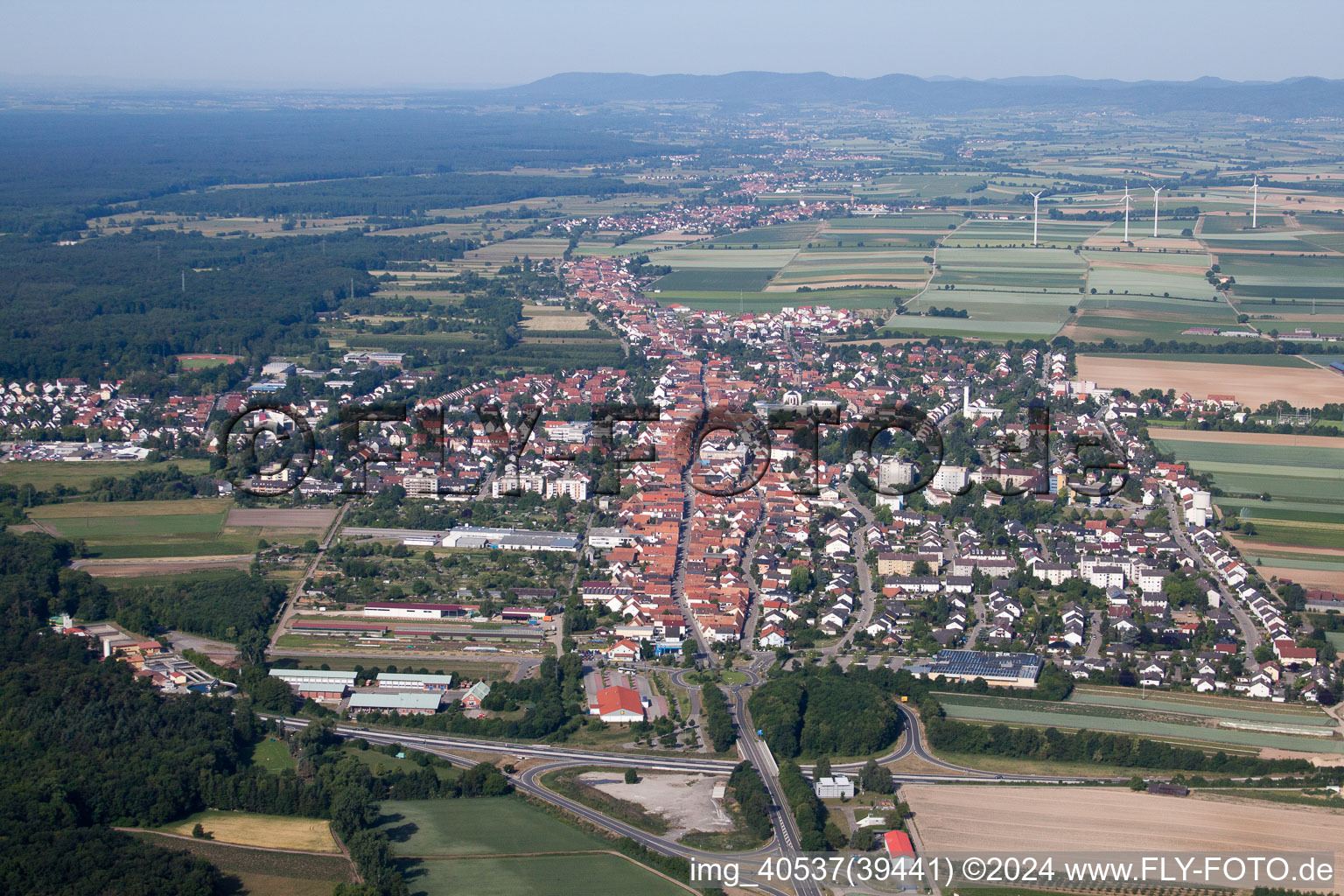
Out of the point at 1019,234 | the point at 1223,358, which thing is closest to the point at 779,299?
the point at 1223,358

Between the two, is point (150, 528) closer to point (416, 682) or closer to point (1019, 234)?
point (416, 682)

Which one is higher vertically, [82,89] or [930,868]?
[82,89]

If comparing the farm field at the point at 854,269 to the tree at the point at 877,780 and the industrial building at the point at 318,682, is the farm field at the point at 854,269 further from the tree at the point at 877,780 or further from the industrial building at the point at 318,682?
the tree at the point at 877,780

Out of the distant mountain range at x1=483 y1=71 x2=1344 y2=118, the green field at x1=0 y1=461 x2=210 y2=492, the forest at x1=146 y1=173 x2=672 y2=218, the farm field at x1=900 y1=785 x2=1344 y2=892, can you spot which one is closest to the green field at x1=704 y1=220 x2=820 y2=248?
the forest at x1=146 y1=173 x2=672 y2=218

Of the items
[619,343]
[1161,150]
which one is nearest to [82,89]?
[1161,150]

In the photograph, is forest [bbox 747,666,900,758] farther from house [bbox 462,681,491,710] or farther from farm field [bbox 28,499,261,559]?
farm field [bbox 28,499,261,559]

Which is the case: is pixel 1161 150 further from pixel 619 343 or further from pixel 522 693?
pixel 522 693

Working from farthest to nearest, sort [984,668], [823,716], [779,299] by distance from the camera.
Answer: [779,299] → [984,668] → [823,716]
